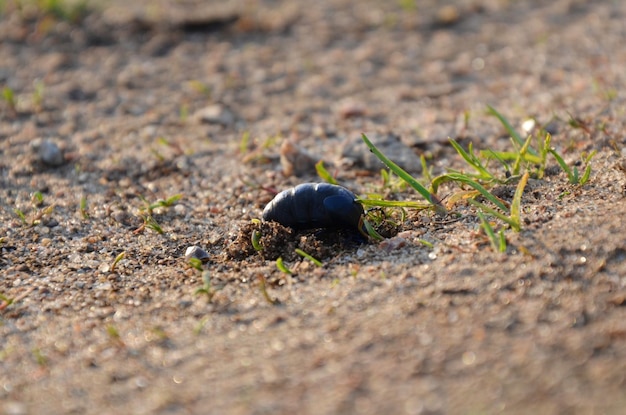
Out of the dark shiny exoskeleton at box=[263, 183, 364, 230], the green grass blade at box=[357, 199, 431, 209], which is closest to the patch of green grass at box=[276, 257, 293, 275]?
the dark shiny exoskeleton at box=[263, 183, 364, 230]

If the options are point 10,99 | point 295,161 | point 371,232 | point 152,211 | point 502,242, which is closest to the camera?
point 502,242

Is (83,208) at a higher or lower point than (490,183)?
lower

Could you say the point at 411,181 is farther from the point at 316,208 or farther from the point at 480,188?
the point at 316,208

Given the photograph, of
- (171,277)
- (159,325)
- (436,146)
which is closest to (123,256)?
(171,277)

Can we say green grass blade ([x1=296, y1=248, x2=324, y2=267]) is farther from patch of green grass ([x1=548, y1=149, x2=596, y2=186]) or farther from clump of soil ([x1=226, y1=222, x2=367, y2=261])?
patch of green grass ([x1=548, y1=149, x2=596, y2=186])

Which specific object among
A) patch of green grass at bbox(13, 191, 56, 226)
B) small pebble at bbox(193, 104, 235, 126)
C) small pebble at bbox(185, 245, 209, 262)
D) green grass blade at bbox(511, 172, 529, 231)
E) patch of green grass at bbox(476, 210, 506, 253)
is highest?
green grass blade at bbox(511, 172, 529, 231)

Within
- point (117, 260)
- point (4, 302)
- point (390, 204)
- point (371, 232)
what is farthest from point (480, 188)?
point (4, 302)
